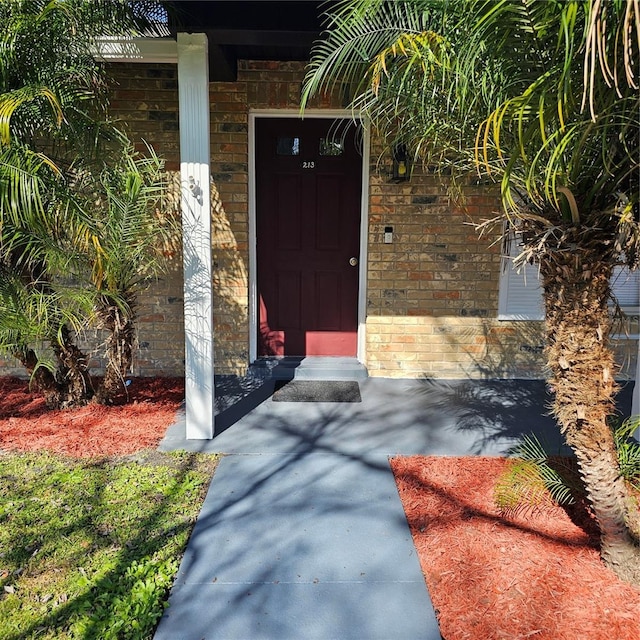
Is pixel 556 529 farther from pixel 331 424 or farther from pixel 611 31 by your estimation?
pixel 611 31

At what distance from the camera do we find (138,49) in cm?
385

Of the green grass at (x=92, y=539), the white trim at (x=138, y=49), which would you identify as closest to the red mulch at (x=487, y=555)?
the green grass at (x=92, y=539)

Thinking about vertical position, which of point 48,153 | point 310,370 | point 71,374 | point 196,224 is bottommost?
point 310,370

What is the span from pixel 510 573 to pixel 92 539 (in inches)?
78.3

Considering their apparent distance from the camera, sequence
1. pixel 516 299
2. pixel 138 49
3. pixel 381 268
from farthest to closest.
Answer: pixel 516 299
pixel 381 268
pixel 138 49

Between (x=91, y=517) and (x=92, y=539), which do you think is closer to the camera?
(x=92, y=539)

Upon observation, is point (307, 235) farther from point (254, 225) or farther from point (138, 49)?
point (138, 49)

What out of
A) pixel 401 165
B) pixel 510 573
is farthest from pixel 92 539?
pixel 401 165

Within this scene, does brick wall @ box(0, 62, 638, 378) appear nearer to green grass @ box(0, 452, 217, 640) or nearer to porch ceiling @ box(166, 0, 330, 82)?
porch ceiling @ box(166, 0, 330, 82)

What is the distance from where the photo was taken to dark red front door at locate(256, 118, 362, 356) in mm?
5211

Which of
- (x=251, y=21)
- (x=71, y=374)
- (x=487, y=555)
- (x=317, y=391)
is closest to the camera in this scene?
(x=487, y=555)

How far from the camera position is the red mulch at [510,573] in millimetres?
2092

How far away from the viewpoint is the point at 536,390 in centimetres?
500

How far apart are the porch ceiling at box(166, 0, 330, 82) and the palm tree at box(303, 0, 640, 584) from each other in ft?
3.21
